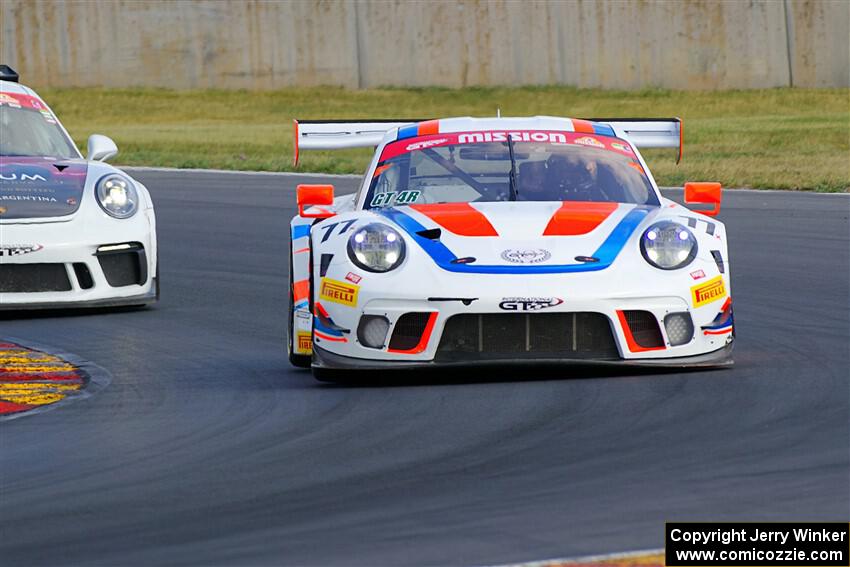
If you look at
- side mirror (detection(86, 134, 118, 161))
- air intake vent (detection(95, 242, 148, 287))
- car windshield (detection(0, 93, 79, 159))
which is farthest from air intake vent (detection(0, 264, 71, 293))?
car windshield (detection(0, 93, 79, 159))

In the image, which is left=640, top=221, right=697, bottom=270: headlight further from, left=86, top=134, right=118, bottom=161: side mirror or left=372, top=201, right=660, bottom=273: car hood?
left=86, top=134, right=118, bottom=161: side mirror

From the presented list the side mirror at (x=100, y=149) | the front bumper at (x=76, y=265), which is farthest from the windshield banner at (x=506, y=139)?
the side mirror at (x=100, y=149)

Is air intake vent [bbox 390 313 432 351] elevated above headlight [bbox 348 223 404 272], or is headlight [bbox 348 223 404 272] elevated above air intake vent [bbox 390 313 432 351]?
headlight [bbox 348 223 404 272]

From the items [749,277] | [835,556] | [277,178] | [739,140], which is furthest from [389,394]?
[739,140]

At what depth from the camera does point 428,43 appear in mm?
37625

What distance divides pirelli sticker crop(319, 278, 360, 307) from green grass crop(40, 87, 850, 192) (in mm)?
13042

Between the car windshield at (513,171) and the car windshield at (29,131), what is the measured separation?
3.23 metres

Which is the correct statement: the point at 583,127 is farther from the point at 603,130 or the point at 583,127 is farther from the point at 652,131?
the point at 652,131

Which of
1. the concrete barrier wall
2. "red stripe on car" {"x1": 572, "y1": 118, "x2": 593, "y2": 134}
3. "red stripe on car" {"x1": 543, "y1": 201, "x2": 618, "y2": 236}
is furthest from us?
the concrete barrier wall

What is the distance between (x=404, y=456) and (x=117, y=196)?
16.4 feet

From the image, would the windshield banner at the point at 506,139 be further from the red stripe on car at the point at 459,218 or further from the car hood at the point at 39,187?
the car hood at the point at 39,187

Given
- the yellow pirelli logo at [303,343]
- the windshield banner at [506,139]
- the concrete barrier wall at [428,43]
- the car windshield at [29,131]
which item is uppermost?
the concrete barrier wall at [428,43]

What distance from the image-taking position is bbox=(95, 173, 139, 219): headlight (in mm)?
10609

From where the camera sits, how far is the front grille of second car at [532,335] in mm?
7484
